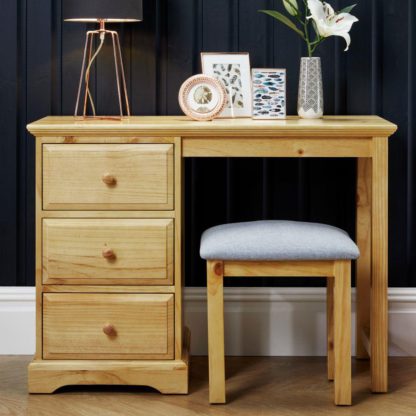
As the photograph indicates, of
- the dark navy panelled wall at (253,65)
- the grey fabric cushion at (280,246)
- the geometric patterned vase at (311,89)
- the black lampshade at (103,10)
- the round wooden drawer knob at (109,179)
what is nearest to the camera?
the grey fabric cushion at (280,246)

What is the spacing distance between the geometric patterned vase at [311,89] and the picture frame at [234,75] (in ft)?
0.59

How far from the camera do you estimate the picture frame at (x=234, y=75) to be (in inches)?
120

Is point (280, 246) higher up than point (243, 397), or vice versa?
point (280, 246)

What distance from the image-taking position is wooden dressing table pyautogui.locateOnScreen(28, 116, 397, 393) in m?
2.76

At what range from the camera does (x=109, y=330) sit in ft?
9.14

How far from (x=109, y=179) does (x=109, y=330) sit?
0.45m

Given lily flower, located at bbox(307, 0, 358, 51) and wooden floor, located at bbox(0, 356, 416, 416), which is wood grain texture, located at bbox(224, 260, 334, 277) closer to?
wooden floor, located at bbox(0, 356, 416, 416)

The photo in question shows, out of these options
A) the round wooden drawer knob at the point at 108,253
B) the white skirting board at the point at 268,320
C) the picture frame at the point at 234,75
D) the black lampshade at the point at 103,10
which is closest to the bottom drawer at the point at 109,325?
the round wooden drawer knob at the point at 108,253

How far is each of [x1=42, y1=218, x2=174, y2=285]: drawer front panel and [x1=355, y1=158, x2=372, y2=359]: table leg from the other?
69 cm

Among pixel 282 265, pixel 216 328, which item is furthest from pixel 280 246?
pixel 216 328

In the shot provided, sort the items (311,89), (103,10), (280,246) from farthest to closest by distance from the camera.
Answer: (311,89)
(103,10)
(280,246)

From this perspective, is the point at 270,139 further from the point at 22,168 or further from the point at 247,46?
the point at 22,168

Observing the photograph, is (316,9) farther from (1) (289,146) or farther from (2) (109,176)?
(2) (109,176)

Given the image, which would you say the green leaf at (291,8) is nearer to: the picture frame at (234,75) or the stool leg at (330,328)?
the picture frame at (234,75)
